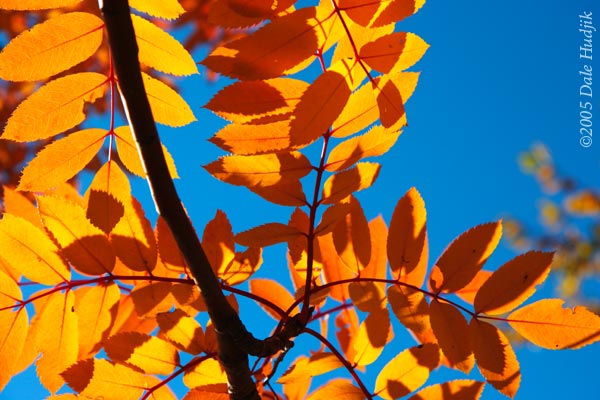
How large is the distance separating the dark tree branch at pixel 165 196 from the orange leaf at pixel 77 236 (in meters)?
0.20

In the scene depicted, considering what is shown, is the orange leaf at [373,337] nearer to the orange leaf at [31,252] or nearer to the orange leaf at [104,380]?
the orange leaf at [104,380]

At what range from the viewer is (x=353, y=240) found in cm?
84

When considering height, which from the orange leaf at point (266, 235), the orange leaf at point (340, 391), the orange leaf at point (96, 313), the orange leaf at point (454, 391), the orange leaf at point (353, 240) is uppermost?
the orange leaf at point (353, 240)

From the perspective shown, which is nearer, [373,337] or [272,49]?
[272,49]

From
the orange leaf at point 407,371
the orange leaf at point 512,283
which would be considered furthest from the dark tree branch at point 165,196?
the orange leaf at point 512,283

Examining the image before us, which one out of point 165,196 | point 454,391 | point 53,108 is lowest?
point 454,391

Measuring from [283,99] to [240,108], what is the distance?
5 cm

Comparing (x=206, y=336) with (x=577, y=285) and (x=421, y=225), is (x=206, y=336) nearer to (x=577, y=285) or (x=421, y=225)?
(x=421, y=225)

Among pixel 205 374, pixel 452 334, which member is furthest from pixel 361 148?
pixel 205 374

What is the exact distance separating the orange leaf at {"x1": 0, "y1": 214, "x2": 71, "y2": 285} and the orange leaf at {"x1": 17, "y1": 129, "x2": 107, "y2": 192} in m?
0.06

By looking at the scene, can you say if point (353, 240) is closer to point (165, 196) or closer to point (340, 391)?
point (340, 391)

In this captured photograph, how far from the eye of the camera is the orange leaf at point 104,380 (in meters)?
0.76

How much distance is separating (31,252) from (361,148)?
447mm

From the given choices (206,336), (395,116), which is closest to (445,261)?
(395,116)
